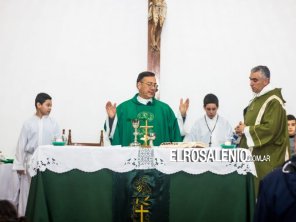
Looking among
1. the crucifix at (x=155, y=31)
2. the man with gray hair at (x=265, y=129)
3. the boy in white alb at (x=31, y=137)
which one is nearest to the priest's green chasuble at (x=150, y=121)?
the man with gray hair at (x=265, y=129)

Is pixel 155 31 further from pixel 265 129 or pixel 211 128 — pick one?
pixel 265 129

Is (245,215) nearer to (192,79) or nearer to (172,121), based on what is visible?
(172,121)

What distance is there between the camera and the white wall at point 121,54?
789 centimetres

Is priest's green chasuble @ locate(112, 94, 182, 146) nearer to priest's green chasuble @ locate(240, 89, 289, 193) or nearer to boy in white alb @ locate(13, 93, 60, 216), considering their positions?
priest's green chasuble @ locate(240, 89, 289, 193)

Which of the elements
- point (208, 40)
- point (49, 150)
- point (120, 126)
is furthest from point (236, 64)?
point (49, 150)

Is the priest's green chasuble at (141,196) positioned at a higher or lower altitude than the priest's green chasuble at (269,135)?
lower

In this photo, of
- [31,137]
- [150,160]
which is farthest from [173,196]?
[31,137]

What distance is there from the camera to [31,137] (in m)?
7.38

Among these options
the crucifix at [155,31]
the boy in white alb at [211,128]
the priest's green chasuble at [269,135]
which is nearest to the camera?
the priest's green chasuble at [269,135]

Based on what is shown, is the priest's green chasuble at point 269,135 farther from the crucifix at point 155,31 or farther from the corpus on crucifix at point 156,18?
the corpus on crucifix at point 156,18

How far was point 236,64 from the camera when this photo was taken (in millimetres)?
8062

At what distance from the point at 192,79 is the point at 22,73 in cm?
287

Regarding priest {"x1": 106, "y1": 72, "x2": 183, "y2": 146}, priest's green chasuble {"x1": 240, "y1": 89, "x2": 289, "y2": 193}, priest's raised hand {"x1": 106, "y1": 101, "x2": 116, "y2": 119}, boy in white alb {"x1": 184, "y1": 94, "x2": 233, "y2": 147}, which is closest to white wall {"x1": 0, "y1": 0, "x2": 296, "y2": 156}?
boy in white alb {"x1": 184, "y1": 94, "x2": 233, "y2": 147}

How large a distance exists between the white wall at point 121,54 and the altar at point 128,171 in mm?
2723
